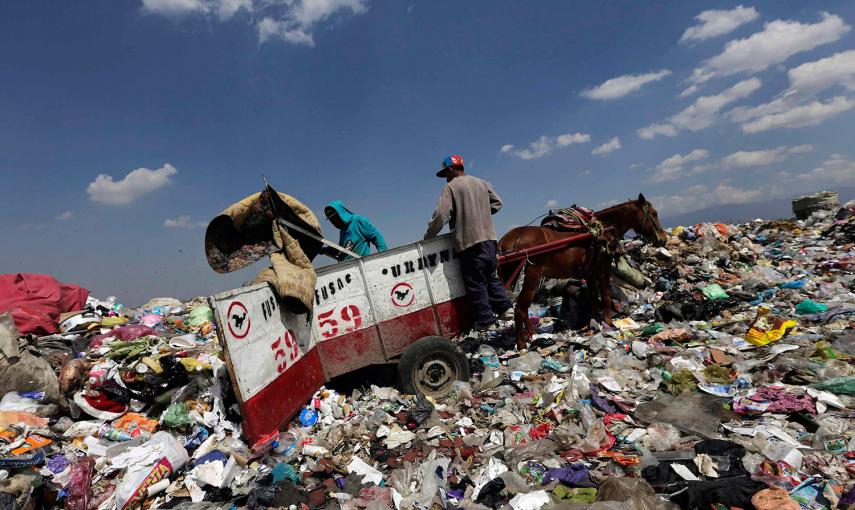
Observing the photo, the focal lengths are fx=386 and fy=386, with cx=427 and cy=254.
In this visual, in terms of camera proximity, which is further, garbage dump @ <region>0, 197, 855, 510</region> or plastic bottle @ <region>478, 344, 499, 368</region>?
plastic bottle @ <region>478, 344, 499, 368</region>

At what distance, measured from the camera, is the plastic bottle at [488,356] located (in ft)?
16.6

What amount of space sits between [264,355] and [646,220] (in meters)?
6.35

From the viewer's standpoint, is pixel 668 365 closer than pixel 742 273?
Yes

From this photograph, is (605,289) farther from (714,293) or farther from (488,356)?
(488,356)

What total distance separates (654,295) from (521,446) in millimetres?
6008

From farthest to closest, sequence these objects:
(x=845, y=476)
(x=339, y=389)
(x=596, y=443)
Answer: (x=339, y=389)
(x=596, y=443)
(x=845, y=476)

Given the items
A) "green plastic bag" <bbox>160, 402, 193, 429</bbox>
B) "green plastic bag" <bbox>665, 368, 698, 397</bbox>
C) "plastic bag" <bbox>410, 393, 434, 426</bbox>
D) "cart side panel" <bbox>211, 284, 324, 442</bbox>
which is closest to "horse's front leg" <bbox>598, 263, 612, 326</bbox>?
"green plastic bag" <bbox>665, 368, 698, 397</bbox>

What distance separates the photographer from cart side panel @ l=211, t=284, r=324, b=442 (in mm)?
3128

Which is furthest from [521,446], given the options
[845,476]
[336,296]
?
[336,296]

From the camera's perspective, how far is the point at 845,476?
7.91 feet

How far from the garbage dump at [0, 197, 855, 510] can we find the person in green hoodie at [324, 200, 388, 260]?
1911 mm

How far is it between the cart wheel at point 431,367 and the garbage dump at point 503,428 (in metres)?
0.14

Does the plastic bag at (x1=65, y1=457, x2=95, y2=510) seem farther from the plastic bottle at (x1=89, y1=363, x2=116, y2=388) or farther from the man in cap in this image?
the man in cap

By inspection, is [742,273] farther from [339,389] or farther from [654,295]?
[339,389]
